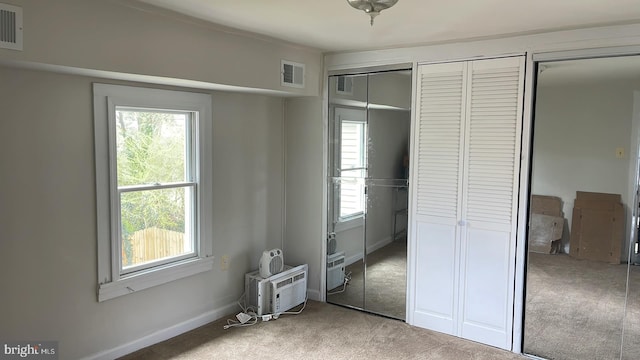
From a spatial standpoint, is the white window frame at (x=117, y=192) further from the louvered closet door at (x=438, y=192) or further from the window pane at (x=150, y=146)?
the louvered closet door at (x=438, y=192)

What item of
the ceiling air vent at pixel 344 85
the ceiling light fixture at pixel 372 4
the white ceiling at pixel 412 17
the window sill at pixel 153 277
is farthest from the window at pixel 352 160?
the ceiling light fixture at pixel 372 4

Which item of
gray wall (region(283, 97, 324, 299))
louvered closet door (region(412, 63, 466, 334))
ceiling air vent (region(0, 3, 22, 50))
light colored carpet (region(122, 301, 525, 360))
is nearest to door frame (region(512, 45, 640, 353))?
light colored carpet (region(122, 301, 525, 360))

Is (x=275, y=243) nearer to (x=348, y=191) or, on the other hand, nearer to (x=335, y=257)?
(x=335, y=257)

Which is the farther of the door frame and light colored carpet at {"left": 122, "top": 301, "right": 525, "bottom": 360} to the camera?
light colored carpet at {"left": 122, "top": 301, "right": 525, "bottom": 360}

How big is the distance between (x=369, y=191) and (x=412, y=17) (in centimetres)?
169

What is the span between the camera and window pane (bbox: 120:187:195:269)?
10.8 feet

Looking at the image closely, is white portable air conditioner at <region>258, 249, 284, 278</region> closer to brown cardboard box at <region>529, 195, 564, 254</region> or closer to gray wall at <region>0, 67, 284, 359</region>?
gray wall at <region>0, 67, 284, 359</region>

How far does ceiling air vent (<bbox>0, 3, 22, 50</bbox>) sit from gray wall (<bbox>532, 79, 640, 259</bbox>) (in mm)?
3208

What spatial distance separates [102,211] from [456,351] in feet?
8.89

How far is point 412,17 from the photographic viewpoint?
9.30 feet

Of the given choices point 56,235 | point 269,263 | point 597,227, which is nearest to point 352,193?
point 269,263

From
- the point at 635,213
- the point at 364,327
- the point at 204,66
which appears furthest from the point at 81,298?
the point at 635,213

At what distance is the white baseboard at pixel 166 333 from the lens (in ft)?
10.4

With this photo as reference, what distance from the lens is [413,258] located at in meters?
3.87
